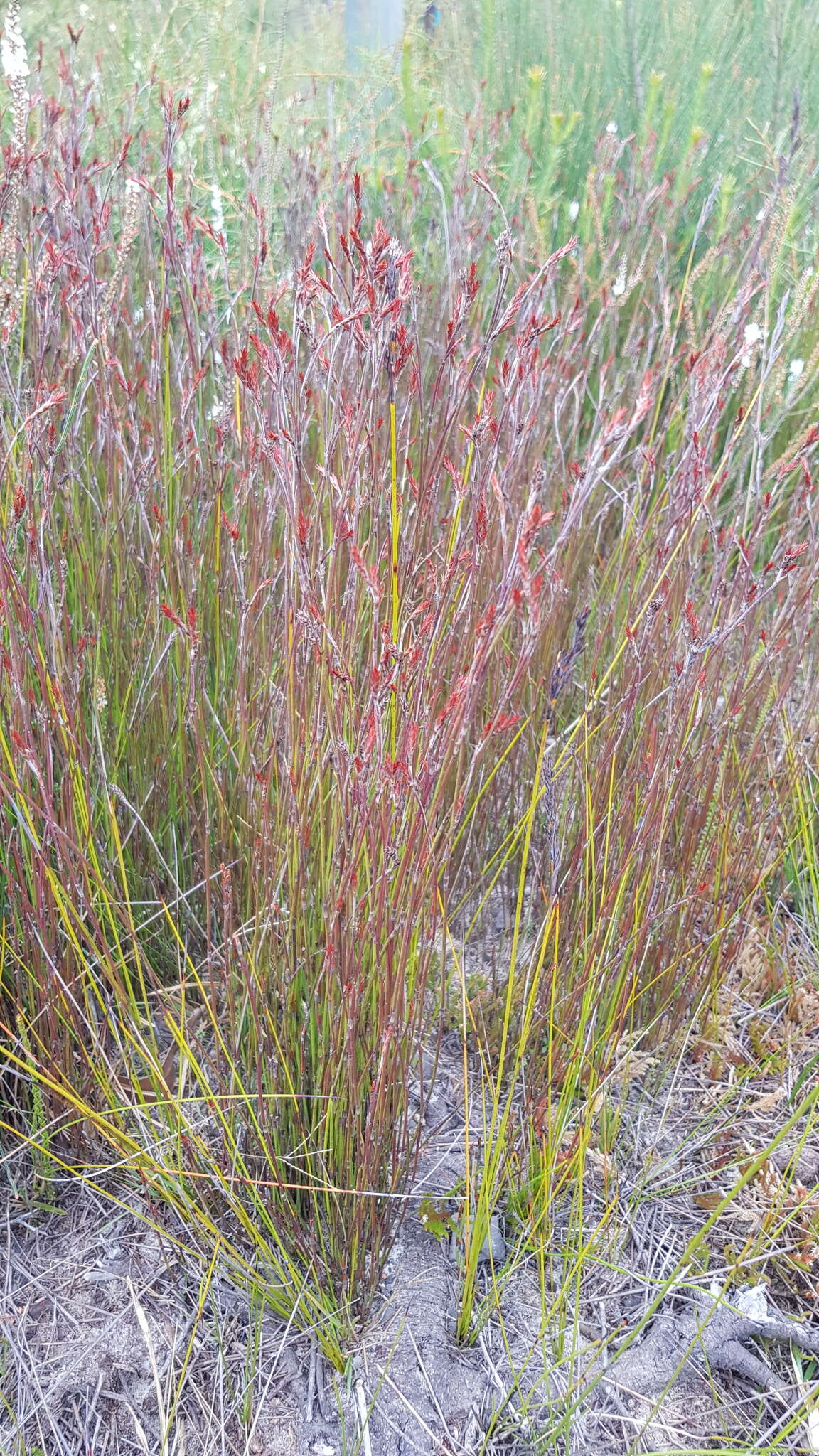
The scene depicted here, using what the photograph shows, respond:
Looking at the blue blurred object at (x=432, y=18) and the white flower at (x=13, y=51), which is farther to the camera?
the blue blurred object at (x=432, y=18)

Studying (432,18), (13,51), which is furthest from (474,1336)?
(432,18)

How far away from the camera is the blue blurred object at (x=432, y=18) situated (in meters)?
4.75

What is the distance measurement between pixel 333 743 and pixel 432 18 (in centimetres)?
680

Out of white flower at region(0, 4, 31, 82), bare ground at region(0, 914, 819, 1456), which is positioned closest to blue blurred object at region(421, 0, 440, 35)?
white flower at region(0, 4, 31, 82)

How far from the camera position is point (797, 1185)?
140 cm

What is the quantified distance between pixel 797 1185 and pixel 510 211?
9.57 ft

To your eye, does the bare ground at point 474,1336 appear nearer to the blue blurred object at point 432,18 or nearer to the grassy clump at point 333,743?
the grassy clump at point 333,743

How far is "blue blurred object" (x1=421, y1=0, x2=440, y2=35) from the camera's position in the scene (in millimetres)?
4747

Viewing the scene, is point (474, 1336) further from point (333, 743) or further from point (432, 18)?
point (432, 18)

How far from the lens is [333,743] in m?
1.02

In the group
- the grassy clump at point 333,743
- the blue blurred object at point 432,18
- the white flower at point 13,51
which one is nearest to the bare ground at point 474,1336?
the grassy clump at point 333,743

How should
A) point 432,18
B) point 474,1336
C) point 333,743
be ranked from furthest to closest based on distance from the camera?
1. point 432,18
2. point 474,1336
3. point 333,743

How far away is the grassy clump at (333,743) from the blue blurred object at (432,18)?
11.8 feet

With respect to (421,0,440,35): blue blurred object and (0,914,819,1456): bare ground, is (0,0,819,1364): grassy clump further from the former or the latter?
(421,0,440,35): blue blurred object
